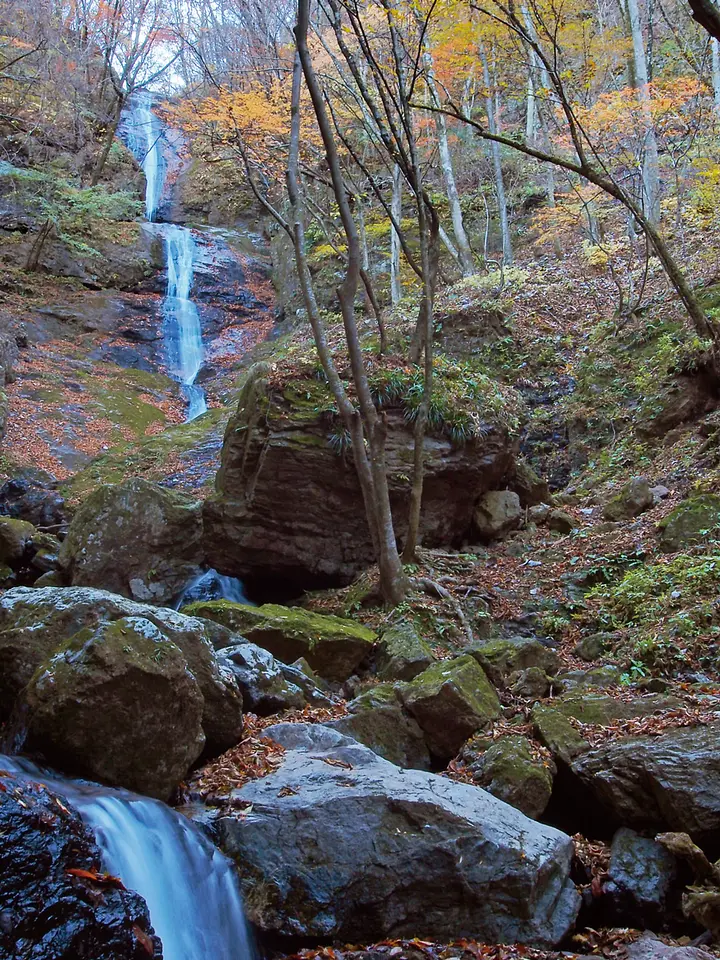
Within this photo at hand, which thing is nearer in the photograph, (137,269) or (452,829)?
(452,829)

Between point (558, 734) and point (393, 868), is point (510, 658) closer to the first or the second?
point (558, 734)

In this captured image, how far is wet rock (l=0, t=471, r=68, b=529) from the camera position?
39.0 feet

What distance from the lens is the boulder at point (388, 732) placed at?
4.88 m

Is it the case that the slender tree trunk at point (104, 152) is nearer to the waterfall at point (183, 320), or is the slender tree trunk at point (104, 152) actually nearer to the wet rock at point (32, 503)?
the waterfall at point (183, 320)

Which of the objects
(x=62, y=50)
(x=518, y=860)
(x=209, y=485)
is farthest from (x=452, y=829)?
(x=62, y=50)

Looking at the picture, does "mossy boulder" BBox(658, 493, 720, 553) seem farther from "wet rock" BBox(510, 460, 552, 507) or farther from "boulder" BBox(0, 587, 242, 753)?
"boulder" BBox(0, 587, 242, 753)

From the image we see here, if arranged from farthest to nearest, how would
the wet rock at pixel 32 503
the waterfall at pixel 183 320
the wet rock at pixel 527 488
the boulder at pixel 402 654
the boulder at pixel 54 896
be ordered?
the waterfall at pixel 183 320
the wet rock at pixel 32 503
the wet rock at pixel 527 488
the boulder at pixel 402 654
the boulder at pixel 54 896

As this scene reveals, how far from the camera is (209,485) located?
13078mm

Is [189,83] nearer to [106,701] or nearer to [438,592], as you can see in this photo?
[438,592]

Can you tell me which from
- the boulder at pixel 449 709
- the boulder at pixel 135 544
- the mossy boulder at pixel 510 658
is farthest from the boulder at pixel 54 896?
the boulder at pixel 135 544

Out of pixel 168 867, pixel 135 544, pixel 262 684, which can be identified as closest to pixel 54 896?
pixel 168 867

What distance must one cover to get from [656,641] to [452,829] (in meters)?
3.30

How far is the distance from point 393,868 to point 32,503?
35.3 ft

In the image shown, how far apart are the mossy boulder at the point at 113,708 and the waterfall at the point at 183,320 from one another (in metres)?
15.1
